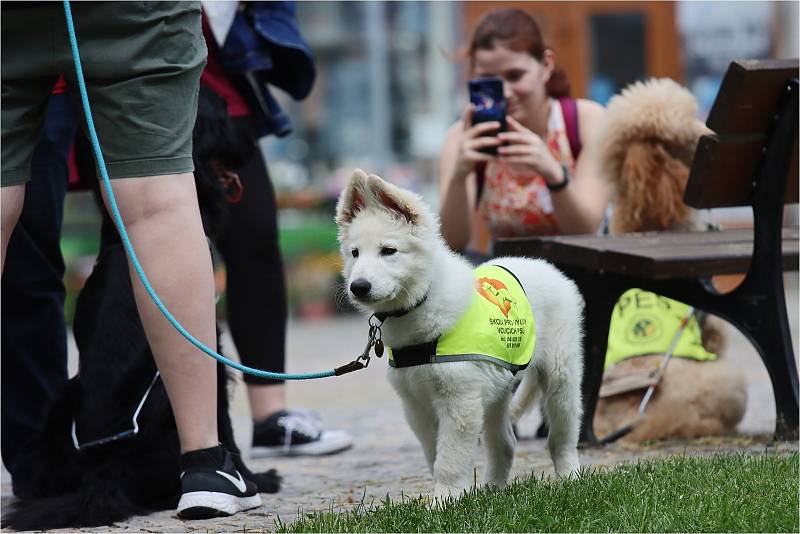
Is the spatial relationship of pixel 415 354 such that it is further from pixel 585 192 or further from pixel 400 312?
pixel 585 192

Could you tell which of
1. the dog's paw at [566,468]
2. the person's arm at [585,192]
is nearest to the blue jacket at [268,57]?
the person's arm at [585,192]

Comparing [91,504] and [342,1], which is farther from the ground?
[342,1]

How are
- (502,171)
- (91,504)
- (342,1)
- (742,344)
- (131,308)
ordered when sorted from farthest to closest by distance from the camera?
(342,1) < (742,344) < (502,171) < (131,308) < (91,504)

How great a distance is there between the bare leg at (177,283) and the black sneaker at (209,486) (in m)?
0.05

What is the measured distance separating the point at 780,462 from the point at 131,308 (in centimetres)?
204

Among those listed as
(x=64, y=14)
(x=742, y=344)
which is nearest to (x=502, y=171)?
(x=64, y=14)

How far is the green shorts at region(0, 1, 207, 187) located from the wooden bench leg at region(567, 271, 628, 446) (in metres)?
1.88

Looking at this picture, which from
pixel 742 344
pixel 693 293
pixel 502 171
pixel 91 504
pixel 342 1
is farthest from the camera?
pixel 342 1

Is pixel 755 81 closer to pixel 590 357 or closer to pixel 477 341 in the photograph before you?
pixel 590 357

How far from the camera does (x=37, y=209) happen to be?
409cm

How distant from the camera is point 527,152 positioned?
4.84m

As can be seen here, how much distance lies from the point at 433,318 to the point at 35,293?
1632 mm

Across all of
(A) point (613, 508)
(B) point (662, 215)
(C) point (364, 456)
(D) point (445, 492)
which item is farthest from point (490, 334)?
(B) point (662, 215)

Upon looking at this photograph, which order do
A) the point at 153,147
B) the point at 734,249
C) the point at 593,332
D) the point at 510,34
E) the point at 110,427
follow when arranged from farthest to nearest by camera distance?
the point at 510,34
the point at 593,332
the point at 734,249
the point at 110,427
the point at 153,147
